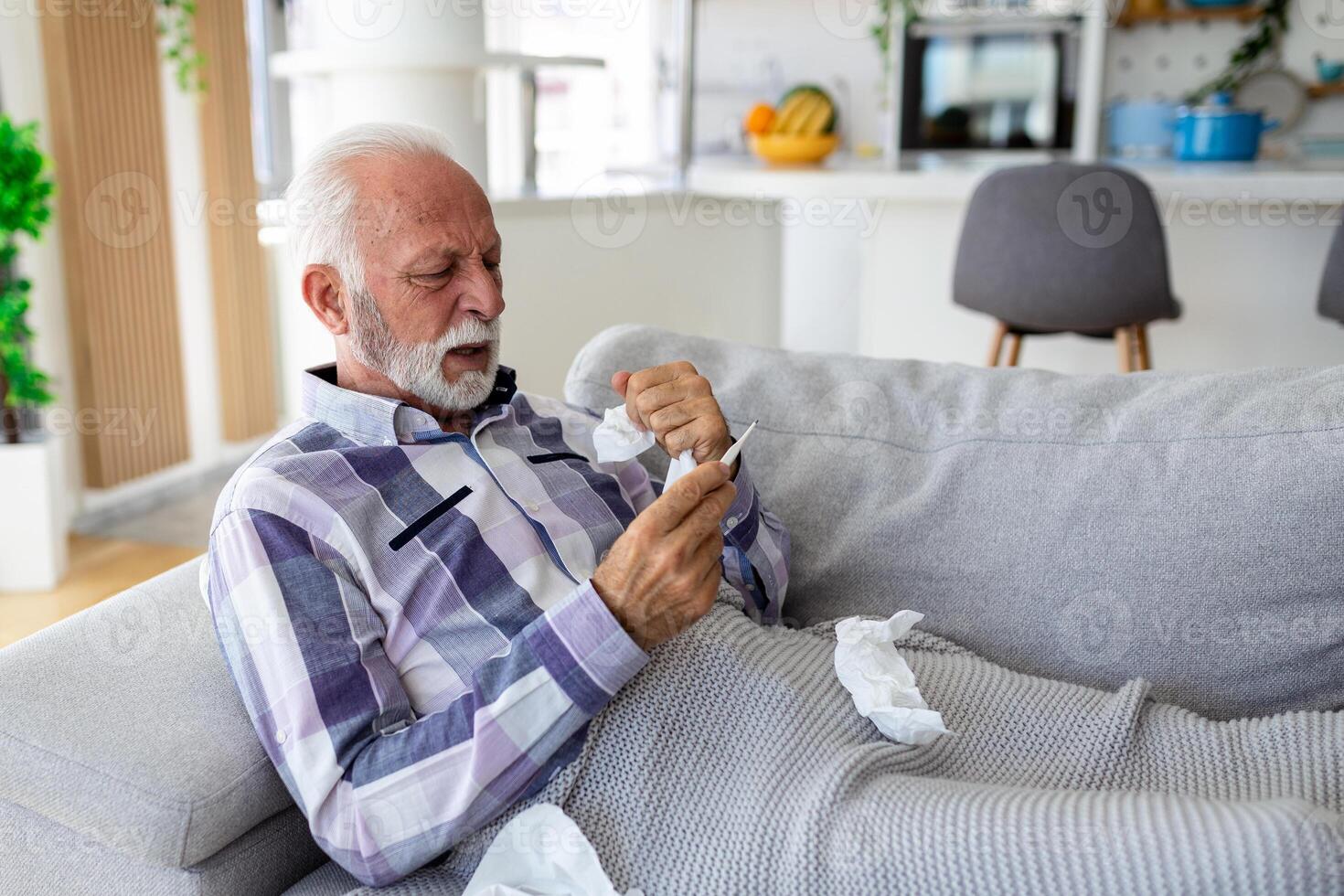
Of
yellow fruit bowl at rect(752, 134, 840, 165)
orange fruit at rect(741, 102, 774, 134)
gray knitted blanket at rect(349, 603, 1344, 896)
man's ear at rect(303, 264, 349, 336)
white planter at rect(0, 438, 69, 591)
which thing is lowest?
white planter at rect(0, 438, 69, 591)

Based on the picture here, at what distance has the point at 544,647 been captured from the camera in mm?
1008

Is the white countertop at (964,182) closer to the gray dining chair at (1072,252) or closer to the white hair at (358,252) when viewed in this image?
the gray dining chair at (1072,252)

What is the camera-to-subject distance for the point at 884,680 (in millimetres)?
1140

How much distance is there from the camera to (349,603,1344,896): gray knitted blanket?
2.88 ft

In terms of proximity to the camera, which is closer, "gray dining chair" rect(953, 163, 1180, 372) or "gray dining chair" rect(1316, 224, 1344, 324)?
"gray dining chair" rect(1316, 224, 1344, 324)

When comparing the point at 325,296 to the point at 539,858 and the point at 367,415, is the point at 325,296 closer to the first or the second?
the point at 367,415

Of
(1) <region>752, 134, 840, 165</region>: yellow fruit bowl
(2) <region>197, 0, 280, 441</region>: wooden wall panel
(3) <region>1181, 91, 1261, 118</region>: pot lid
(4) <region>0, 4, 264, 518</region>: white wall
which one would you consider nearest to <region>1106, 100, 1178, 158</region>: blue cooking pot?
(3) <region>1181, 91, 1261, 118</region>: pot lid

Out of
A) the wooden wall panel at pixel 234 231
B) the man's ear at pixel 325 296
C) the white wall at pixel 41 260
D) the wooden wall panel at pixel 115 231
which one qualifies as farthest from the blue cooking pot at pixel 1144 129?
the man's ear at pixel 325 296

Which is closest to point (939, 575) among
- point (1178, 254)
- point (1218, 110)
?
point (1178, 254)

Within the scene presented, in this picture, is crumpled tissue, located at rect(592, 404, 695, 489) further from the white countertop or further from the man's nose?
the white countertop

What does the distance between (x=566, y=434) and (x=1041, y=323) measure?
1.65 m

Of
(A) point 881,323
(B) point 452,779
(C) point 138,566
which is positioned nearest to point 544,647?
(B) point 452,779

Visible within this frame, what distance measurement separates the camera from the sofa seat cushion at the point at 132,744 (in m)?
0.99

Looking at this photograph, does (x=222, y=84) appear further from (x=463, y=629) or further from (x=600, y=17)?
(x=463, y=629)
